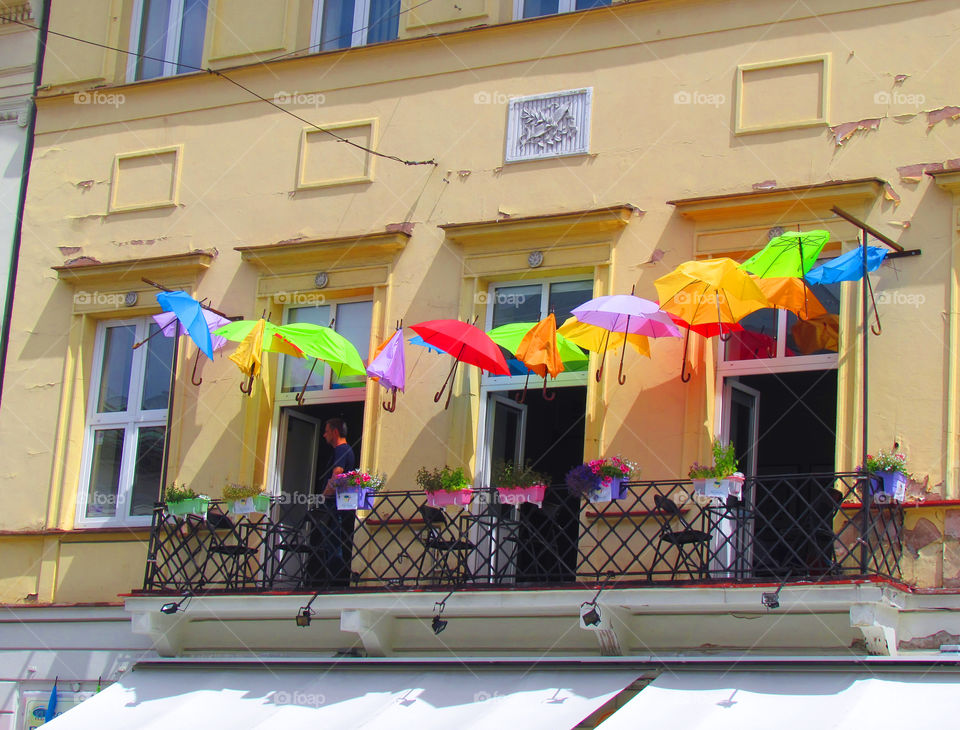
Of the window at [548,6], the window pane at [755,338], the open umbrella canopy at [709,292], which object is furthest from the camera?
the window at [548,6]

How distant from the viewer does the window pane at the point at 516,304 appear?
13.0m

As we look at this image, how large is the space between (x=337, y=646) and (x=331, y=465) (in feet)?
5.26

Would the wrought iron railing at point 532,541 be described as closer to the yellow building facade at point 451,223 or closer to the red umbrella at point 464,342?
the yellow building facade at point 451,223

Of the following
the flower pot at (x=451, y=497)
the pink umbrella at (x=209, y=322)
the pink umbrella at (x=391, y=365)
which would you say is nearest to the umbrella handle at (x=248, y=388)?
the pink umbrella at (x=209, y=322)

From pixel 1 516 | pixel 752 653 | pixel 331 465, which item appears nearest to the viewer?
pixel 752 653

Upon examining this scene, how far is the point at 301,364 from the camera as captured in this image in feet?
45.7

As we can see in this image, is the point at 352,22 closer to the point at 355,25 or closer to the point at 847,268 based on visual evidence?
the point at 355,25

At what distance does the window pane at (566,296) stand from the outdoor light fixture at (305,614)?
2.87 metres

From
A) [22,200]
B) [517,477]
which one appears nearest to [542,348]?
[517,477]

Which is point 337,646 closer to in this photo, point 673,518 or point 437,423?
point 437,423

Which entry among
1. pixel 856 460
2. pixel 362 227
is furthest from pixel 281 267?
pixel 856 460

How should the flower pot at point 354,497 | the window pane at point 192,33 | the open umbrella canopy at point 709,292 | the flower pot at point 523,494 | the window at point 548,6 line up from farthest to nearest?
1. the window pane at point 192,33
2. the window at point 548,6
3. the flower pot at point 354,497
4. the flower pot at point 523,494
5. the open umbrella canopy at point 709,292

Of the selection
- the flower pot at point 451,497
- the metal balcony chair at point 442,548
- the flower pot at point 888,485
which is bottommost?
the metal balcony chair at point 442,548

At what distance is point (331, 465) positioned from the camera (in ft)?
43.8
